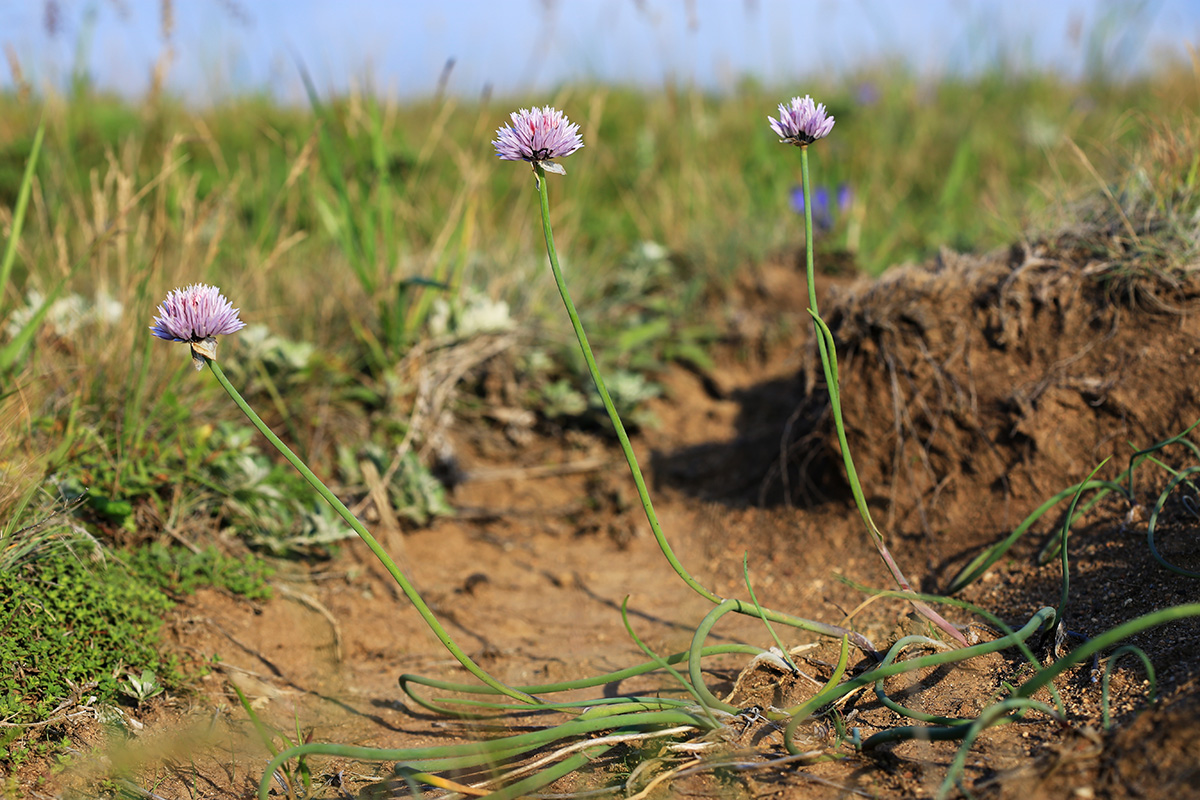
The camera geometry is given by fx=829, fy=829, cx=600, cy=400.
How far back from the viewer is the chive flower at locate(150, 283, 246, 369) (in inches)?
49.8

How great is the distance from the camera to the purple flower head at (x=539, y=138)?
1.31 metres

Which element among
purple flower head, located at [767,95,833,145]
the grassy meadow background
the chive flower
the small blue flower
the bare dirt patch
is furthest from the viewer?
the small blue flower

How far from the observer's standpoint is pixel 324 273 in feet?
11.1

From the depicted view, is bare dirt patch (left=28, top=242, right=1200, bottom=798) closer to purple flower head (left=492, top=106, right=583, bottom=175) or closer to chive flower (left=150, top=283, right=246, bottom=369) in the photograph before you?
chive flower (left=150, top=283, right=246, bottom=369)

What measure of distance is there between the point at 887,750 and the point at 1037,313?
4.71 feet

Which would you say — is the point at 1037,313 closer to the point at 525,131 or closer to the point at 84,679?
the point at 525,131

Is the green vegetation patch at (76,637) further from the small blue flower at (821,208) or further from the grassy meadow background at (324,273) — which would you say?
the small blue flower at (821,208)

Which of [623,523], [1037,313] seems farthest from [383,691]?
[1037,313]

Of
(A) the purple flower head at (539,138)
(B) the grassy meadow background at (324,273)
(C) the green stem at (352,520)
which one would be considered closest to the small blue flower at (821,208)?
(B) the grassy meadow background at (324,273)

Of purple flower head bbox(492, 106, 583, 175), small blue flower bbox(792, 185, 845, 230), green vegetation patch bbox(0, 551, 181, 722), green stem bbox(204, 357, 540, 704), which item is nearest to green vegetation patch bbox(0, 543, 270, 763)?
green vegetation patch bbox(0, 551, 181, 722)

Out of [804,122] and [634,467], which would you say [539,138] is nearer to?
[804,122]

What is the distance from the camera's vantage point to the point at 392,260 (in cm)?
308

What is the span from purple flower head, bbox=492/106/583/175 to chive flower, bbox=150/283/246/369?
0.50 metres

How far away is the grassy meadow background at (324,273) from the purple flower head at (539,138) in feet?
4.25
